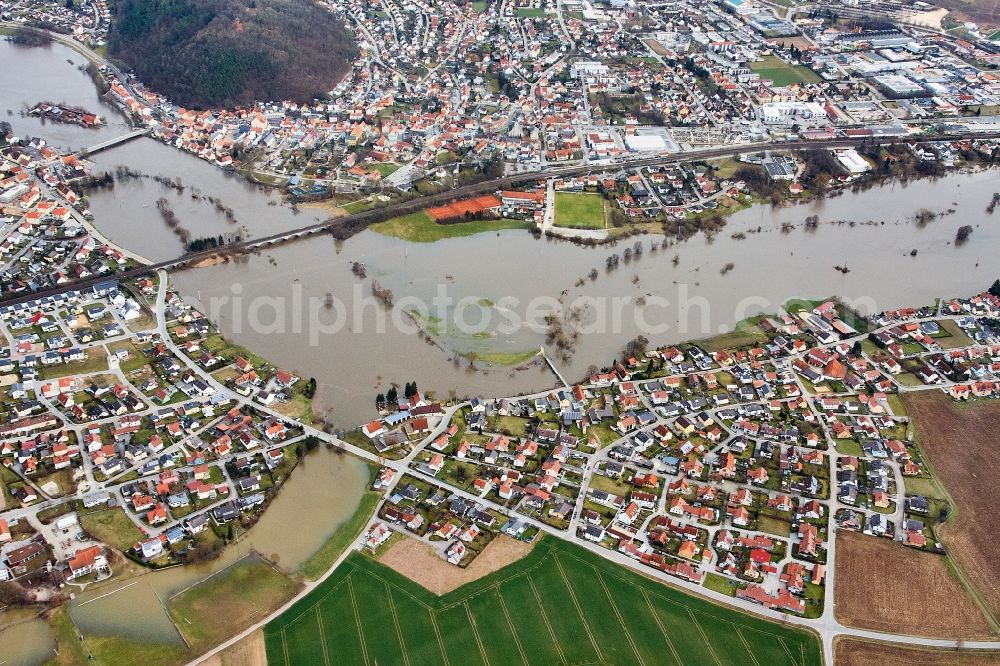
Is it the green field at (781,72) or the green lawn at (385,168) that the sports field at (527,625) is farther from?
the green field at (781,72)

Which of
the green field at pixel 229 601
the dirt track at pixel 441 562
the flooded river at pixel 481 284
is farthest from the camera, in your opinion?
the flooded river at pixel 481 284

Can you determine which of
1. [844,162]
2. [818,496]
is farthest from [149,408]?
[844,162]

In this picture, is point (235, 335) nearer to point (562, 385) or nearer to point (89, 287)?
point (89, 287)

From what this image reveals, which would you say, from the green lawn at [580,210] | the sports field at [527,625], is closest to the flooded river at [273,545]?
the sports field at [527,625]

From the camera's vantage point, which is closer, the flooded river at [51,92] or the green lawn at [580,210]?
the green lawn at [580,210]

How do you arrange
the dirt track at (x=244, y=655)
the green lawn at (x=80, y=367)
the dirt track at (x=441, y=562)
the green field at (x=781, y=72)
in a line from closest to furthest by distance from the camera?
the dirt track at (x=244, y=655), the dirt track at (x=441, y=562), the green lawn at (x=80, y=367), the green field at (x=781, y=72)

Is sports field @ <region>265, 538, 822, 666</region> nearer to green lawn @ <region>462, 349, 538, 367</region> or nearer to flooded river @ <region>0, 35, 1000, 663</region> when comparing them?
flooded river @ <region>0, 35, 1000, 663</region>

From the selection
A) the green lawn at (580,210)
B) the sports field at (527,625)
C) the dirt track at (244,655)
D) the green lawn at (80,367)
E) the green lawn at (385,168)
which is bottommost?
the sports field at (527,625)

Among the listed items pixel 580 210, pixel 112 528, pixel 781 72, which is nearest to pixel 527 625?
pixel 112 528
